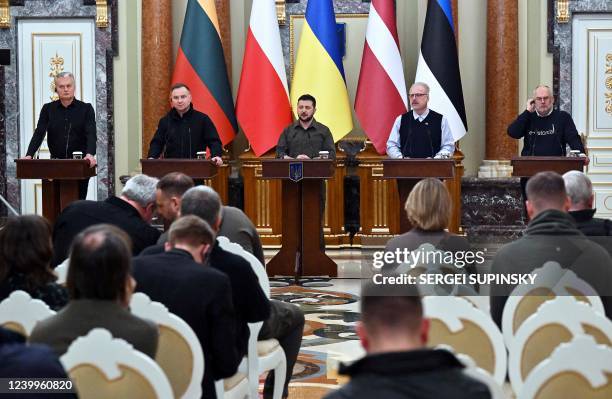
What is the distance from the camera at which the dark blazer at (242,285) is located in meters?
4.44

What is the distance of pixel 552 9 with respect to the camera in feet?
39.4

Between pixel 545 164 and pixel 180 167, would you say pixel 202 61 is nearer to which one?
pixel 180 167

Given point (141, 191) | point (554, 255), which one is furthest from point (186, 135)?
point (554, 255)

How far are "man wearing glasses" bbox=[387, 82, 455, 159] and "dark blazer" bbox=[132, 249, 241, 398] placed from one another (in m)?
5.74

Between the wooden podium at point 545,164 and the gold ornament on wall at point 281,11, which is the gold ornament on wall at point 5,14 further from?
the wooden podium at point 545,164

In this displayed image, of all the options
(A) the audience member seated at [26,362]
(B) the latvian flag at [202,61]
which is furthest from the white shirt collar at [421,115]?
(A) the audience member seated at [26,362]

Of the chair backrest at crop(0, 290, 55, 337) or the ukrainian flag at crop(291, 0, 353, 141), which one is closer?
the chair backrest at crop(0, 290, 55, 337)

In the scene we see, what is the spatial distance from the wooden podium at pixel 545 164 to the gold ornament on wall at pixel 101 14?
522 centimetres

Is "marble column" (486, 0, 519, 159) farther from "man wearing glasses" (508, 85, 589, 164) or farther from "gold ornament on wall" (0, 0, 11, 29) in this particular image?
"gold ornament on wall" (0, 0, 11, 29)

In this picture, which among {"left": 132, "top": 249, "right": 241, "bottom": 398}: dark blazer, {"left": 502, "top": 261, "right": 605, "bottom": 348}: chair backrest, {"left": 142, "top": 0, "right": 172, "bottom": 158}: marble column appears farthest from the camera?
{"left": 142, "top": 0, "right": 172, "bottom": 158}: marble column

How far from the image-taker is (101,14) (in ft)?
39.7

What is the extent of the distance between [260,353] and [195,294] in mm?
1258

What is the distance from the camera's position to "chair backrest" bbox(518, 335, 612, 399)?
9.23 feet

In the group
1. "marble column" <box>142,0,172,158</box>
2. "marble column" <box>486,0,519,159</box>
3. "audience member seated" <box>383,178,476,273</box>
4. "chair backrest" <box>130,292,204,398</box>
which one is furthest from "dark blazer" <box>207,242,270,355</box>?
"marble column" <box>486,0,519,159</box>
